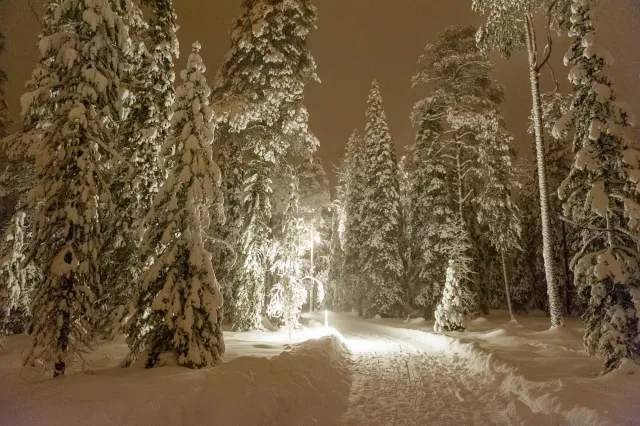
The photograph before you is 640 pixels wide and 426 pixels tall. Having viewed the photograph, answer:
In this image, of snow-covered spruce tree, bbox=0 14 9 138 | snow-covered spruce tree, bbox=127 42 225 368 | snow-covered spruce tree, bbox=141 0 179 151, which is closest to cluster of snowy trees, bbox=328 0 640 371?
snow-covered spruce tree, bbox=127 42 225 368

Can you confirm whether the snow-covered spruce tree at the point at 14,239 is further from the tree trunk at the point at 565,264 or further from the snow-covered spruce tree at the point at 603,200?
the tree trunk at the point at 565,264

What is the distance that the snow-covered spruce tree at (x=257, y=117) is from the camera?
18.2 m

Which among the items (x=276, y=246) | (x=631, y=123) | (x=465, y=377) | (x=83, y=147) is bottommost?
(x=465, y=377)

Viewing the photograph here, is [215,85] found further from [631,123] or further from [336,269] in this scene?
[336,269]

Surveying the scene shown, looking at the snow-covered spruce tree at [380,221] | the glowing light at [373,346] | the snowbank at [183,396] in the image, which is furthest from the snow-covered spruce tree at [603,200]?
the snow-covered spruce tree at [380,221]

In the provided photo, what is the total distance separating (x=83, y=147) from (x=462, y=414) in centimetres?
900

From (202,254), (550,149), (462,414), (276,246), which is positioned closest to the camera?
(462,414)

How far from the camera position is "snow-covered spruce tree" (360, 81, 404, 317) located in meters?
35.0

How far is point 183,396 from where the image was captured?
6.18 m

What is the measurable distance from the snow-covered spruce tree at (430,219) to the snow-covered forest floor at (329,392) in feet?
56.2

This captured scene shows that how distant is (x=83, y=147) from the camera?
27.1 feet

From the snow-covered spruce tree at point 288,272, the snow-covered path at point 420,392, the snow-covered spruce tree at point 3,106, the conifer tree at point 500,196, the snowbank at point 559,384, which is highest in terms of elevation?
the snow-covered spruce tree at point 3,106

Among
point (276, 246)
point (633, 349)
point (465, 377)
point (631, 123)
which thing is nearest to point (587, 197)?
point (631, 123)

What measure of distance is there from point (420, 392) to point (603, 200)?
6.14m
